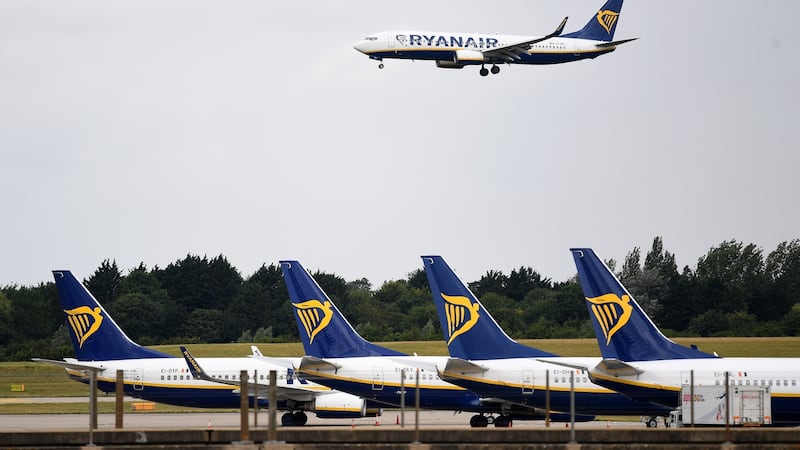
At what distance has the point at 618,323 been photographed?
45656mm

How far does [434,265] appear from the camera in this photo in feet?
172

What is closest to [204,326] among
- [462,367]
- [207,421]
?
[207,421]

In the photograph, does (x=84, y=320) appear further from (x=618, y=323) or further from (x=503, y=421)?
(x=618, y=323)

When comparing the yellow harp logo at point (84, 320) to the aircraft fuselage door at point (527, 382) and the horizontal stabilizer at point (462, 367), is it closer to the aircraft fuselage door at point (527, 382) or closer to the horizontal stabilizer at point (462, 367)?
the horizontal stabilizer at point (462, 367)

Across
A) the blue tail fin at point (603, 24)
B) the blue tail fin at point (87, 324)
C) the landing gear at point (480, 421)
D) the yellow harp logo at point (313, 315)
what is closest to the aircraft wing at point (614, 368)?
the landing gear at point (480, 421)

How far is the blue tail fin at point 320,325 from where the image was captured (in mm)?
54281

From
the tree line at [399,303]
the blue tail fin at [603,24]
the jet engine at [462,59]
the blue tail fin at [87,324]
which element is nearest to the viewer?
the blue tail fin at [87,324]

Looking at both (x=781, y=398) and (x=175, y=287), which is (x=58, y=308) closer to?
(x=175, y=287)

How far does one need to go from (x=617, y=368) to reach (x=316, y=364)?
1313 centimetres

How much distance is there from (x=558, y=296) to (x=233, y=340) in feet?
108

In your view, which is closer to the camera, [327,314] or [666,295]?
[327,314]

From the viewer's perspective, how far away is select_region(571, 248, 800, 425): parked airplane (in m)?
44.4

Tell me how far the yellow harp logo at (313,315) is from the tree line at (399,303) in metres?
48.6

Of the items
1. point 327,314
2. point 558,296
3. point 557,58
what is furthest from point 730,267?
point 327,314
